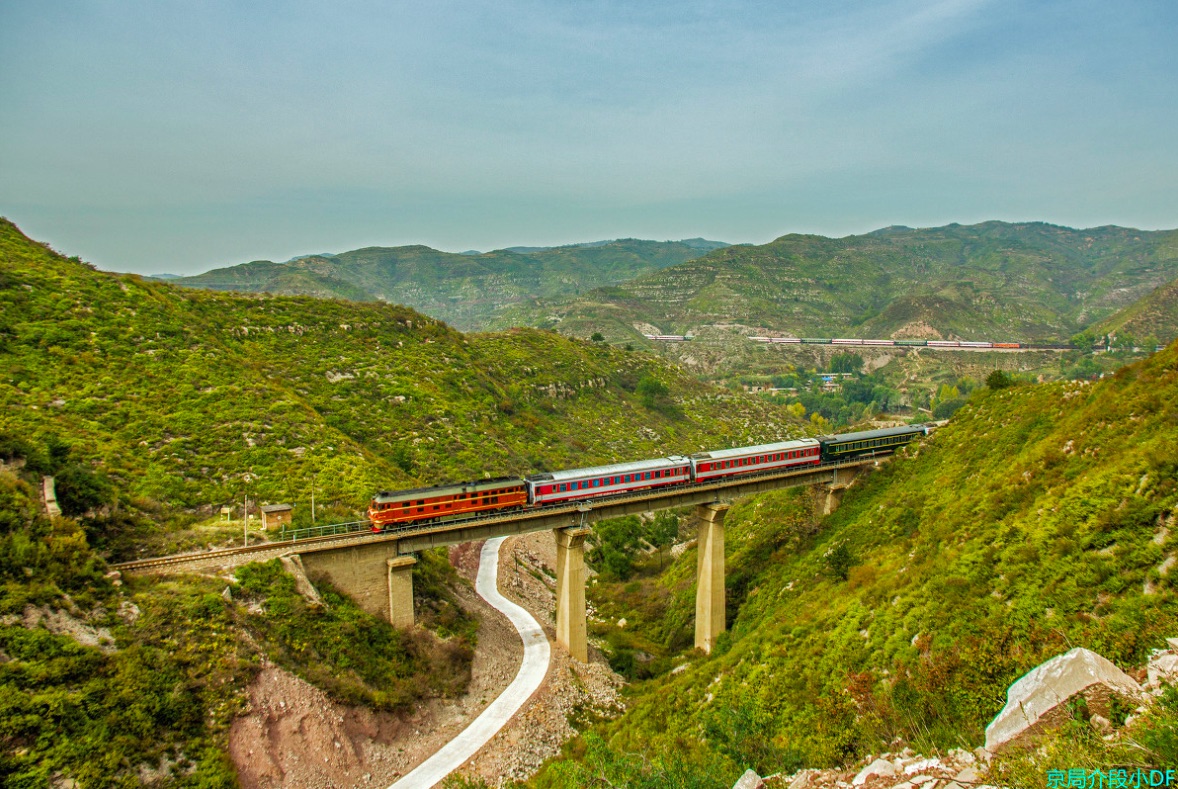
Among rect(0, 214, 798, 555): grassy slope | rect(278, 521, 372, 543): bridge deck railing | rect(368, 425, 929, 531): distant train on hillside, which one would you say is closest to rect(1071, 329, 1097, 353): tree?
rect(0, 214, 798, 555): grassy slope

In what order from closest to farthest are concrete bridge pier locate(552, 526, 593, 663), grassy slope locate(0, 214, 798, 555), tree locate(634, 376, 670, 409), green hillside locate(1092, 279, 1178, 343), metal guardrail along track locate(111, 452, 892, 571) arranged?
1. metal guardrail along track locate(111, 452, 892, 571)
2. concrete bridge pier locate(552, 526, 593, 663)
3. grassy slope locate(0, 214, 798, 555)
4. tree locate(634, 376, 670, 409)
5. green hillside locate(1092, 279, 1178, 343)

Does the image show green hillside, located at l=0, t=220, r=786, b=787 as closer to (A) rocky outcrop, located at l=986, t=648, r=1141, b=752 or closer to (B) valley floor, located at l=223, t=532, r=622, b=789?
(B) valley floor, located at l=223, t=532, r=622, b=789

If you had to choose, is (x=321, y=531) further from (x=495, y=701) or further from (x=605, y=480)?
(x=605, y=480)

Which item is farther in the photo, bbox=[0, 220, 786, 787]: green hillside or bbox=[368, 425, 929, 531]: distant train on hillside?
bbox=[368, 425, 929, 531]: distant train on hillside

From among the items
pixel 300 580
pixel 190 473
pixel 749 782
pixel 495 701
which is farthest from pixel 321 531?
pixel 749 782

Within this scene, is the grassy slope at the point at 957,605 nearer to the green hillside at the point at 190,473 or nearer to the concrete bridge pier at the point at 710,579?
the concrete bridge pier at the point at 710,579

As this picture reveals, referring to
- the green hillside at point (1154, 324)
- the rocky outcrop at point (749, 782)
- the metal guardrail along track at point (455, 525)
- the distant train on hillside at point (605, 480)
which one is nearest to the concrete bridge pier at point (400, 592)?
the metal guardrail along track at point (455, 525)
